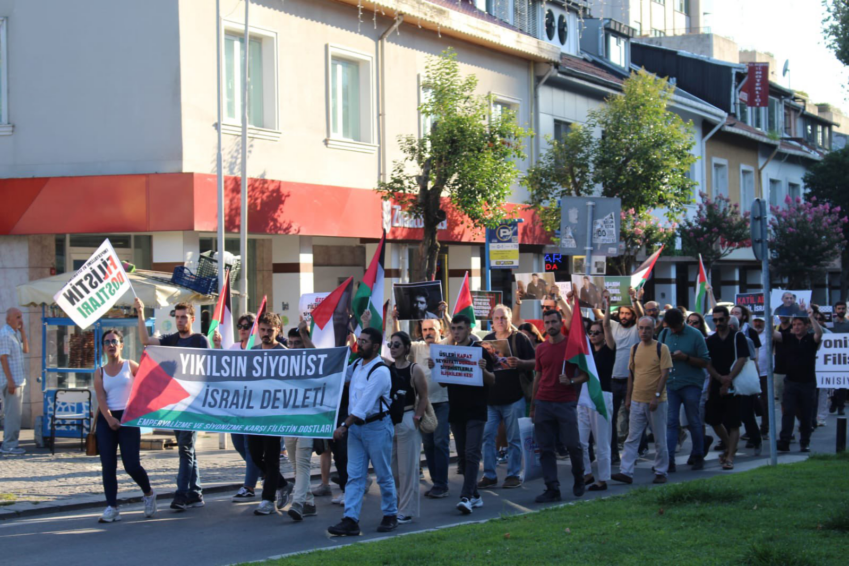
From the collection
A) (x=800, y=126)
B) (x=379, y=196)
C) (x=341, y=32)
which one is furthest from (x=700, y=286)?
(x=800, y=126)

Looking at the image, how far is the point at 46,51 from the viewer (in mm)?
17078

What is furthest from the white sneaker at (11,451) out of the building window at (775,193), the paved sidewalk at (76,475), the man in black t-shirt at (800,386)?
the building window at (775,193)

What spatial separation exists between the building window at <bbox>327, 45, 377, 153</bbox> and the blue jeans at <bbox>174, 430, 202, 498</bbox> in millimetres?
10546

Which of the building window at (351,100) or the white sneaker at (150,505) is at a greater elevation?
the building window at (351,100)

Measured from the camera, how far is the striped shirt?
14.0m

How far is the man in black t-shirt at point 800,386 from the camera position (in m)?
14.2

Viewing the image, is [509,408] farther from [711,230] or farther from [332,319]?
[711,230]

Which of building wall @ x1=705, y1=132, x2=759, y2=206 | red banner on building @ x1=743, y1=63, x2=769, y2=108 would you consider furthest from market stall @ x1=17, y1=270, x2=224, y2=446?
red banner on building @ x1=743, y1=63, x2=769, y2=108

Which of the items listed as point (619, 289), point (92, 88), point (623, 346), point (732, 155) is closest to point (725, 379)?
point (623, 346)

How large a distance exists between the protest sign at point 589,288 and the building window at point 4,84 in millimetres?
9495

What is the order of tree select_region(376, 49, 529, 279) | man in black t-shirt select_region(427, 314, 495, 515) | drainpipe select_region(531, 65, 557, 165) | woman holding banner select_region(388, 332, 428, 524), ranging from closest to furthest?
1. woman holding banner select_region(388, 332, 428, 524)
2. man in black t-shirt select_region(427, 314, 495, 515)
3. tree select_region(376, 49, 529, 279)
4. drainpipe select_region(531, 65, 557, 165)

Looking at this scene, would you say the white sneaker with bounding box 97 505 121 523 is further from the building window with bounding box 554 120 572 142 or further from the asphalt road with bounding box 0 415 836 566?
the building window with bounding box 554 120 572 142

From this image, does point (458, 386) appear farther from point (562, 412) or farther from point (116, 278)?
point (116, 278)

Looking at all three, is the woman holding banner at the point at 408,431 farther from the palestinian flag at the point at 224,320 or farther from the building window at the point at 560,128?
the building window at the point at 560,128
